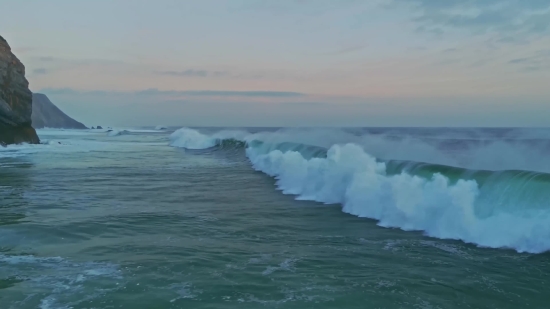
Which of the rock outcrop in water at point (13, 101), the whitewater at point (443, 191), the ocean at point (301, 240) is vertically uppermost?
the rock outcrop in water at point (13, 101)

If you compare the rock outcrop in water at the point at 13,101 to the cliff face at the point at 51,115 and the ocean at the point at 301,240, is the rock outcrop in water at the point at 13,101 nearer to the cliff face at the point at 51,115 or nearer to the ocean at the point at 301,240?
the ocean at the point at 301,240

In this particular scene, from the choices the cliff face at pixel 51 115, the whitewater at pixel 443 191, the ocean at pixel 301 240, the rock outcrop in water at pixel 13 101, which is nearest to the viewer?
the ocean at pixel 301 240

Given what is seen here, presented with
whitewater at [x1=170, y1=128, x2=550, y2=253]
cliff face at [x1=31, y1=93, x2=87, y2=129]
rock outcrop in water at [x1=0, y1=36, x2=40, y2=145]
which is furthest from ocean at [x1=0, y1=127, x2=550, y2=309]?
cliff face at [x1=31, y1=93, x2=87, y2=129]

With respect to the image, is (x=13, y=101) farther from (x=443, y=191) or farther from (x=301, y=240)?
(x=443, y=191)

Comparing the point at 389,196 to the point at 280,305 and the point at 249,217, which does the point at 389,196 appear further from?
the point at 280,305

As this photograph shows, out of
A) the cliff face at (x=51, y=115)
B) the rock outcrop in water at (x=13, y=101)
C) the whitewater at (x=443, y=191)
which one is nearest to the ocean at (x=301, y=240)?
the whitewater at (x=443, y=191)

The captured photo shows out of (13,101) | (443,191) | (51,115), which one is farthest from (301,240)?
(51,115)
